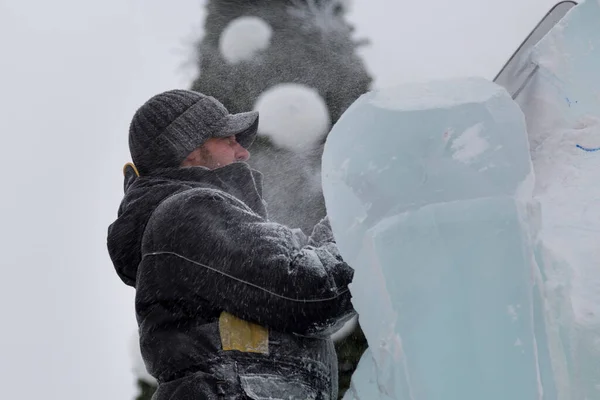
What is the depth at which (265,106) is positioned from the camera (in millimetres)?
5191

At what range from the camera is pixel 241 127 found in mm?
1888

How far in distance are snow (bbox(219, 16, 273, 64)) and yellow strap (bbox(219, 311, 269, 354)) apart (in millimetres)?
4421

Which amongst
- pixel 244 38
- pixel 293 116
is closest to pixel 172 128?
pixel 293 116

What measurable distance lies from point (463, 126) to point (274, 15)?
5.32 metres

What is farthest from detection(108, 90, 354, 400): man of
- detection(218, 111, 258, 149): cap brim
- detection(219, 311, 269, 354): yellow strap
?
detection(218, 111, 258, 149): cap brim

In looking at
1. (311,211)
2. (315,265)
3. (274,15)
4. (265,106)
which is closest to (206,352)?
(315,265)

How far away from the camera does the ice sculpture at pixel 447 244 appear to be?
1260 millimetres

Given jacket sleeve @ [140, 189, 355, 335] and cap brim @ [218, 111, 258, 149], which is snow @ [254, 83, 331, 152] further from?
jacket sleeve @ [140, 189, 355, 335]

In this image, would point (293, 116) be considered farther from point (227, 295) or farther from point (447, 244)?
point (447, 244)

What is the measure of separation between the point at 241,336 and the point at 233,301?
9cm

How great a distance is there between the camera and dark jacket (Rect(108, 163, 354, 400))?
59.5 inches

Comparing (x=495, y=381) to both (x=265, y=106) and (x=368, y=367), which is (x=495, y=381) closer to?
(x=368, y=367)

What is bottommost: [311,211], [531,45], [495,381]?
[311,211]

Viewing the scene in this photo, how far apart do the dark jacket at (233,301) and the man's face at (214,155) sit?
161 mm
